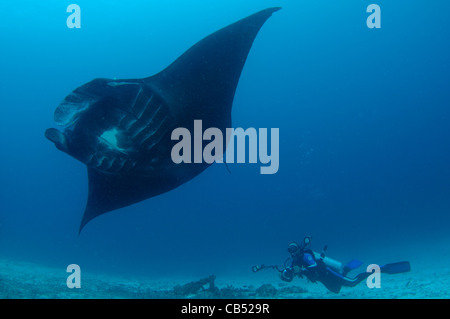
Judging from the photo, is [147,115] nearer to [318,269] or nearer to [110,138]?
[110,138]

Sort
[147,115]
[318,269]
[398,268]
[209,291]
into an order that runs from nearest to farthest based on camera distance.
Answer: [147,115], [318,269], [398,268], [209,291]

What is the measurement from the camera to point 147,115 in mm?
3896

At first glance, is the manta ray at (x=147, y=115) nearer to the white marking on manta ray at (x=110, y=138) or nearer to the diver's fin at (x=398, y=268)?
the white marking on manta ray at (x=110, y=138)

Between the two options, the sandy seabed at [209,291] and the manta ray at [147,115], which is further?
the sandy seabed at [209,291]

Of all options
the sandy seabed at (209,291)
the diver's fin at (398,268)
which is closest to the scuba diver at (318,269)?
the diver's fin at (398,268)

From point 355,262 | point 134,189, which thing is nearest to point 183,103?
point 134,189

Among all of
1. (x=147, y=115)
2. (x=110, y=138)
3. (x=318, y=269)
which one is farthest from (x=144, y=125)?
(x=318, y=269)

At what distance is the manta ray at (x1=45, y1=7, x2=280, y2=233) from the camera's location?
12.0ft

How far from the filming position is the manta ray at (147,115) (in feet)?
12.0

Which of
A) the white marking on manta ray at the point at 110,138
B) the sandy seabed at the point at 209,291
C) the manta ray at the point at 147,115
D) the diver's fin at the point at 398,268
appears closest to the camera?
the manta ray at the point at 147,115

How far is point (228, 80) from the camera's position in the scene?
3934 millimetres

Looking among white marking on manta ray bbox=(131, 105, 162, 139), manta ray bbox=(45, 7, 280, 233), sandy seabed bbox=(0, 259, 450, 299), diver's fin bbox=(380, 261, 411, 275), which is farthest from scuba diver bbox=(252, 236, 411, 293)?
white marking on manta ray bbox=(131, 105, 162, 139)
